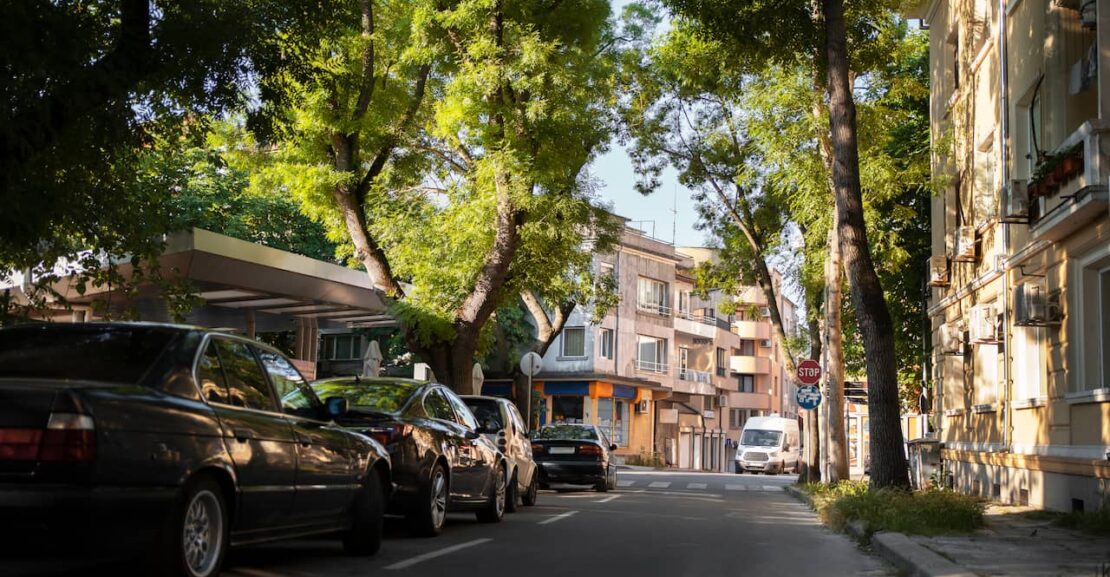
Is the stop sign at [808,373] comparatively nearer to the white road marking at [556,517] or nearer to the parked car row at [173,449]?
the white road marking at [556,517]

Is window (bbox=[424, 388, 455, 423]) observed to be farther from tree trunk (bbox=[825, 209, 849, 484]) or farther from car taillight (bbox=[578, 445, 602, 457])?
tree trunk (bbox=[825, 209, 849, 484])

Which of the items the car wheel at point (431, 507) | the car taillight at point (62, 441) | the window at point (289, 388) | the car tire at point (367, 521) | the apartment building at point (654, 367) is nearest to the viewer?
the car taillight at point (62, 441)

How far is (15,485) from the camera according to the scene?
6.06 meters

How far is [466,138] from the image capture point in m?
23.1

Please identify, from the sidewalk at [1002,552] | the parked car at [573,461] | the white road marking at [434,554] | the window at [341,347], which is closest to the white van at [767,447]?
the window at [341,347]

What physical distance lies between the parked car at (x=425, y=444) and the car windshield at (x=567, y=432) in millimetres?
12763

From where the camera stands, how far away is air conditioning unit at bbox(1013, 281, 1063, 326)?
53.2ft

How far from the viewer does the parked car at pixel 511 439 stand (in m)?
16.2

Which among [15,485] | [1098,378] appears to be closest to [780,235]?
[1098,378]

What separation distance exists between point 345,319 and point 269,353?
24.5m

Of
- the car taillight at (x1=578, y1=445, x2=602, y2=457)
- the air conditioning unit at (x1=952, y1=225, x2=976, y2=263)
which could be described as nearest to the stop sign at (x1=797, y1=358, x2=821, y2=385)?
the car taillight at (x1=578, y1=445, x2=602, y2=457)

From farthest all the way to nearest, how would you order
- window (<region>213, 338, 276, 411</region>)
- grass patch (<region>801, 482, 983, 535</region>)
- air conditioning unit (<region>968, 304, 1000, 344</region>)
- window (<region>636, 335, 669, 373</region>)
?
window (<region>636, 335, 669, 373</region>)
air conditioning unit (<region>968, 304, 1000, 344</region>)
grass patch (<region>801, 482, 983, 535</region>)
window (<region>213, 338, 276, 411</region>)

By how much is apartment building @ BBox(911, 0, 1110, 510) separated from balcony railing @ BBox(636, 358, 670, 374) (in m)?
39.1

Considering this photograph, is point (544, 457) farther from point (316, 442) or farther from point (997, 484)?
point (316, 442)
